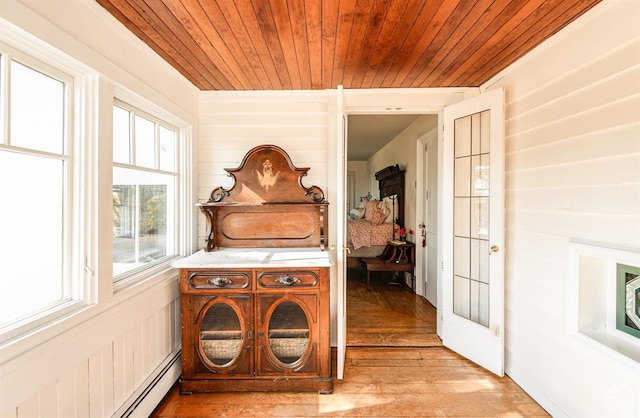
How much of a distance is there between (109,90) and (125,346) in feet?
4.81

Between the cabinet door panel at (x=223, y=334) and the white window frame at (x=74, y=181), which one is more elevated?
the white window frame at (x=74, y=181)

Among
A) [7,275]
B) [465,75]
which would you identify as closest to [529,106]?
[465,75]

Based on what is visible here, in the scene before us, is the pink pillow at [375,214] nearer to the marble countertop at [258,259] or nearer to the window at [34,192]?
the marble countertop at [258,259]

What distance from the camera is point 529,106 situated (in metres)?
1.95

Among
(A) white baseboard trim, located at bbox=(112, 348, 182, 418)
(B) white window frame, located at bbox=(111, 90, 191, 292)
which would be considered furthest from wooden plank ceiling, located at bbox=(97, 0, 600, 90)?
(A) white baseboard trim, located at bbox=(112, 348, 182, 418)

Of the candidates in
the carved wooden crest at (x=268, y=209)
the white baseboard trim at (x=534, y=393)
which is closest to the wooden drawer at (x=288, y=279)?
the carved wooden crest at (x=268, y=209)

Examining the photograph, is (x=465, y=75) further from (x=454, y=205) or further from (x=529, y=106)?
(x=454, y=205)

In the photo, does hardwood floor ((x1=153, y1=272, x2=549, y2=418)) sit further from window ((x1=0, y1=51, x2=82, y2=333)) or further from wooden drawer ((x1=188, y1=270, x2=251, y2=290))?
window ((x1=0, y1=51, x2=82, y2=333))

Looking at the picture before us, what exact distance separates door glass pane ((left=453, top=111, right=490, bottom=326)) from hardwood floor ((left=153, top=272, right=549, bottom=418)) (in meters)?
0.47

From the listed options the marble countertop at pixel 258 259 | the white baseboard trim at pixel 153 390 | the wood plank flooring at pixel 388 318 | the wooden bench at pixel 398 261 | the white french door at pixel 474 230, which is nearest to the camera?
the white baseboard trim at pixel 153 390

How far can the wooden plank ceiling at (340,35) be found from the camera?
144 cm

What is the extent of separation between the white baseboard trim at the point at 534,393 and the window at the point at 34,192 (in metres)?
2.85

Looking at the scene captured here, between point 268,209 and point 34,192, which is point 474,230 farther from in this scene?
point 34,192

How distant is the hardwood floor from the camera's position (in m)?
1.79
